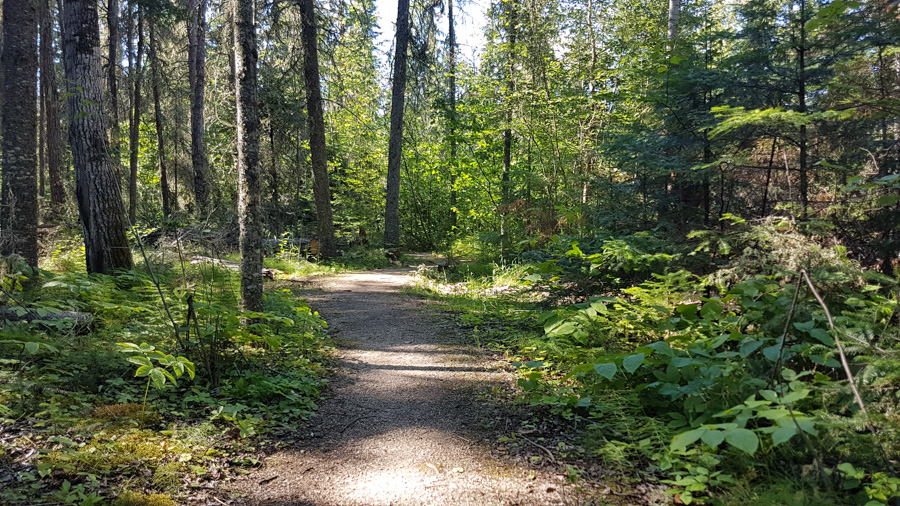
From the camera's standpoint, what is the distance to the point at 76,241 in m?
13.4

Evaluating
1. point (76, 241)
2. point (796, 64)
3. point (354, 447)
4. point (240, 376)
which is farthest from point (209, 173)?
point (796, 64)

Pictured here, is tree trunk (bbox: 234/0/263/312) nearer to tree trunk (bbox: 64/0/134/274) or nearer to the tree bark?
tree trunk (bbox: 64/0/134/274)

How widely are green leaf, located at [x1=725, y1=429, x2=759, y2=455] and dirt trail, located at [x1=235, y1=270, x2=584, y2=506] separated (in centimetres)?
106

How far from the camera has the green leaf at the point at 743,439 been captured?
2082mm

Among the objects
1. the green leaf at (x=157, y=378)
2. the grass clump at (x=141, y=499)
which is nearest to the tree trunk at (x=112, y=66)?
the green leaf at (x=157, y=378)

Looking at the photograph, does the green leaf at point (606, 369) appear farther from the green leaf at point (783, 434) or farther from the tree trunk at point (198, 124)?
the tree trunk at point (198, 124)

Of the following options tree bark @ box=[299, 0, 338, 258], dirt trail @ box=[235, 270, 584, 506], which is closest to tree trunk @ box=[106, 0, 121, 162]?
tree bark @ box=[299, 0, 338, 258]

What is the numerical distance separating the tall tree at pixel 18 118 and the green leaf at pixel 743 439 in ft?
31.6

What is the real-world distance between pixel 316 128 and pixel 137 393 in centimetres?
1187

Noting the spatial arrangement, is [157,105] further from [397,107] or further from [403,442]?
[403,442]

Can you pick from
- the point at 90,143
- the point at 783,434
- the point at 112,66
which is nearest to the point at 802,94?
the point at 783,434

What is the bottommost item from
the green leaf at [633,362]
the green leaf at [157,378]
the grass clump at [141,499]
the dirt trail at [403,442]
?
the dirt trail at [403,442]

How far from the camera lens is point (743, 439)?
2.13 metres

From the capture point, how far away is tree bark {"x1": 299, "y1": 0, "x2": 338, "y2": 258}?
13.6m
